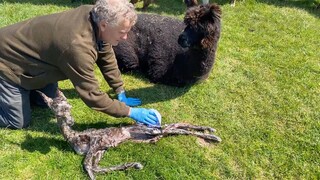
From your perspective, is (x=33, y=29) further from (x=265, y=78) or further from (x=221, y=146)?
(x=265, y=78)

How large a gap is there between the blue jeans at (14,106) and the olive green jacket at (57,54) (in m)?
0.11

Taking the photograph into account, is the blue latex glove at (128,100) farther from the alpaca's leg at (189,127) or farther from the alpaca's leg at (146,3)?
the alpaca's leg at (146,3)

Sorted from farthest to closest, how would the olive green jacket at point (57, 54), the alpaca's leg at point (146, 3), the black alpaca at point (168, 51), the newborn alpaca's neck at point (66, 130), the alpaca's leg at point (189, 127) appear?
the alpaca's leg at point (146, 3) → the black alpaca at point (168, 51) → the alpaca's leg at point (189, 127) → the newborn alpaca's neck at point (66, 130) → the olive green jacket at point (57, 54)

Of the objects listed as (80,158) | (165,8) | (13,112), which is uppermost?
(165,8)

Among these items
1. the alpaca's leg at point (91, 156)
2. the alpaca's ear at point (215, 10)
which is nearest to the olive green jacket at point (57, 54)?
the alpaca's leg at point (91, 156)

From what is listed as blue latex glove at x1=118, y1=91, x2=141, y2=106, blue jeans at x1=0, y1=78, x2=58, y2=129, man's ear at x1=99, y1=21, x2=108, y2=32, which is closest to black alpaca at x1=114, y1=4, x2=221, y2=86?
blue latex glove at x1=118, y1=91, x2=141, y2=106

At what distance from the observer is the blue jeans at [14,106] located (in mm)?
4090

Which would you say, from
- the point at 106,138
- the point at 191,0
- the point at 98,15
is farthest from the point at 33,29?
the point at 191,0

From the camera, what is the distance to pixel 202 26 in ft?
14.2

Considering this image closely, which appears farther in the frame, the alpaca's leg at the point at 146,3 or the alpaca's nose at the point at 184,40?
the alpaca's leg at the point at 146,3

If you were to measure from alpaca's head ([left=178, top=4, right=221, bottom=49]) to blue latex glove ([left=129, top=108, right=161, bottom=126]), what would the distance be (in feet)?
3.12

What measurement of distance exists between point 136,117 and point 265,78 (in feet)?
7.25

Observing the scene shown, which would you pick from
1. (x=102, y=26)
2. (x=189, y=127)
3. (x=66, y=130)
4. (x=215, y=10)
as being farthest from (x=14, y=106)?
(x=215, y=10)

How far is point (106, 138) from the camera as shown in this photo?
3.98m
